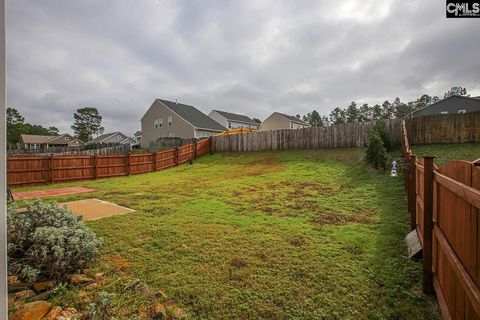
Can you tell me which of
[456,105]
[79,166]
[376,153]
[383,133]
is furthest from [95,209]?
[456,105]

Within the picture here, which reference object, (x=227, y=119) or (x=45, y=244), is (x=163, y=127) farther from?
(x=45, y=244)

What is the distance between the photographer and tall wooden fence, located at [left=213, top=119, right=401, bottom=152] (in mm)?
14857

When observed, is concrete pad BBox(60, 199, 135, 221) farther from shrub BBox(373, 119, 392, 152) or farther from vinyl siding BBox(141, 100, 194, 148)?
vinyl siding BBox(141, 100, 194, 148)

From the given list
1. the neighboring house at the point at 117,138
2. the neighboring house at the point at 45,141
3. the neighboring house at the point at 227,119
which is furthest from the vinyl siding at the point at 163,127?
the neighboring house at the point at 45,141

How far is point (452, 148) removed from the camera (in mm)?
11383

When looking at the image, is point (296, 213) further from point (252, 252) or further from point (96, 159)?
point (96, 159)

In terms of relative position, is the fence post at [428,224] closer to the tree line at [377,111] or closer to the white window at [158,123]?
the white window at [158,123]

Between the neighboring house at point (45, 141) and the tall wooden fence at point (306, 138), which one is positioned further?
the neighboring house at point (45, 141)

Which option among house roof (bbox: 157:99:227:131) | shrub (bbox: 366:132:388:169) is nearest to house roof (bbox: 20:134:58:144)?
house roof (bbox: 157:99:227:131)

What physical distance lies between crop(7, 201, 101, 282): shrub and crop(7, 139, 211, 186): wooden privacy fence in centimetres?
979

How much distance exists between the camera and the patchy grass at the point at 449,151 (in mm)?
9711

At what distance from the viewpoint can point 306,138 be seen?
1714 cm

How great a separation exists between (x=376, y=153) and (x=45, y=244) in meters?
10.4

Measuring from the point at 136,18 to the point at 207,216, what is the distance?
5.14m
